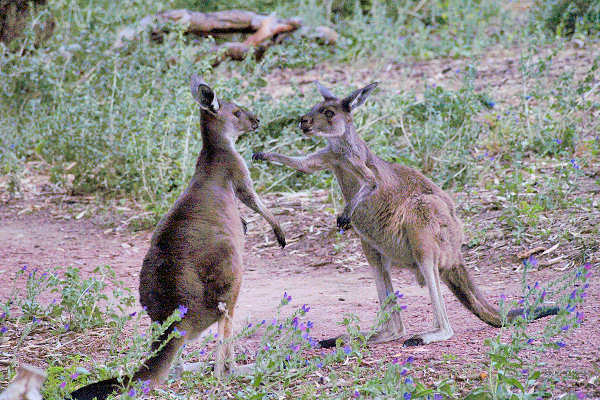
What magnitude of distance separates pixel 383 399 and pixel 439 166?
453 cm

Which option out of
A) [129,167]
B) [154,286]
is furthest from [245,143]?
[154,286]

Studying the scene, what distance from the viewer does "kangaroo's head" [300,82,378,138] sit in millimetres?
4867

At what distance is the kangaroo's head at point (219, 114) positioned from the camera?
4.86 meters

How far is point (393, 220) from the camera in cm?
452

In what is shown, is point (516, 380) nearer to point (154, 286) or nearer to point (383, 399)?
point (383, 399)

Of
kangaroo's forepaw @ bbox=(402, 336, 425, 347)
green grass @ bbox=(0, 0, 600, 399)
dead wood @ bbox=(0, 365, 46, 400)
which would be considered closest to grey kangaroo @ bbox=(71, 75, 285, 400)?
dead wood @ bbox=(0, 365, 46, 400)

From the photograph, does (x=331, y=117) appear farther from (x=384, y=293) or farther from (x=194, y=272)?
(x=194, y=272)

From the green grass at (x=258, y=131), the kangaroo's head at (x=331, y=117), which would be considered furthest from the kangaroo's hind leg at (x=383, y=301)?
the green grass at (x=258, y=131)

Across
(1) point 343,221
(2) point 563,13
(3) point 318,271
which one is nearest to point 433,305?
(1) point 343,221

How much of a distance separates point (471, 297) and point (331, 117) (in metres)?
1.45

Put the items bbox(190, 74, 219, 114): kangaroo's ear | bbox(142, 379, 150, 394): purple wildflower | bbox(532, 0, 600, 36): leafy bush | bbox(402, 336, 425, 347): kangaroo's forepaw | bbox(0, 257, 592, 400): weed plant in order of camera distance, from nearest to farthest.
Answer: bbox(0, 257, 592, 400): weed plant, bbox(142, 379, 150, 394): purple wildflower, bbox(402, 336, 425, 347): kangaroo's forepaw, bbox(190, 74, 219, 114): kangaroo's ear, bbox(532, 0, 600, 36): leafy bush

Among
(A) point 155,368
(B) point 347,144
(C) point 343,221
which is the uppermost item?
(B) point 347,144

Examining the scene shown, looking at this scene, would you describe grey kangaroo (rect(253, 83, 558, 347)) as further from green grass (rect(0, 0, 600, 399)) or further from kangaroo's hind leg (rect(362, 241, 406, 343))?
green grass (rect(0, 0, 600, 399))

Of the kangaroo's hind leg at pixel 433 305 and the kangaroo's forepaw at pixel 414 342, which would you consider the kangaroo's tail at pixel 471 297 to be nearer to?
the kangaroo's hind leg at pixel 433 305
